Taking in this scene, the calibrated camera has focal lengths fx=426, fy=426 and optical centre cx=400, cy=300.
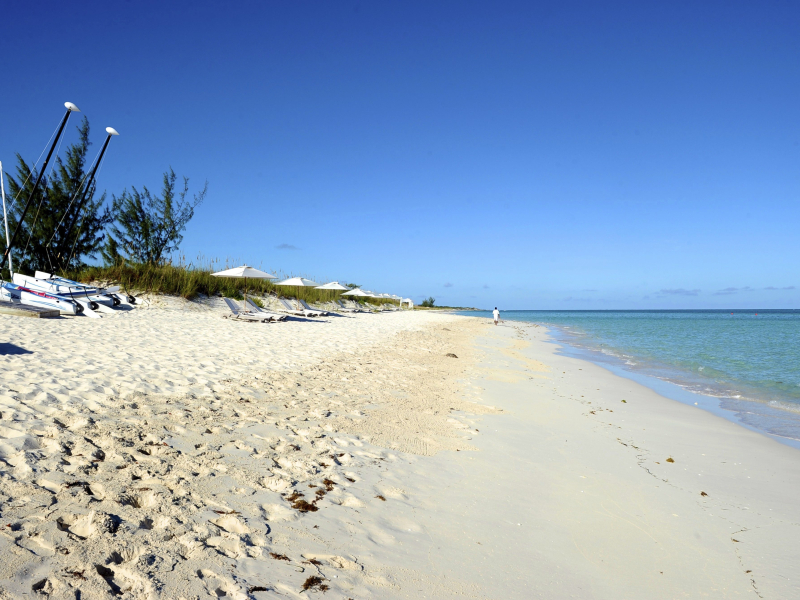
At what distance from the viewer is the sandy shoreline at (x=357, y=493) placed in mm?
2006

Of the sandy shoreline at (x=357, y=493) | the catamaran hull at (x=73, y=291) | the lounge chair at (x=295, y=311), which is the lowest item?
the sandy shoreline at (x=357, y=493)

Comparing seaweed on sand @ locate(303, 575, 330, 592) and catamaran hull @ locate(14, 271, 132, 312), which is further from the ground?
catamaran hull @ locate(14, 271, 132, 312)

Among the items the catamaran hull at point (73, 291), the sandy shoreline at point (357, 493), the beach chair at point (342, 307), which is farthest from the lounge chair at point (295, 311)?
the sandy shoreline at point (357, 493)

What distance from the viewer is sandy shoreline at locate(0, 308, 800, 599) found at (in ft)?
6.58

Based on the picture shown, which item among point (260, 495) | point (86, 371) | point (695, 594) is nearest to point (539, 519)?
point (695, 594)

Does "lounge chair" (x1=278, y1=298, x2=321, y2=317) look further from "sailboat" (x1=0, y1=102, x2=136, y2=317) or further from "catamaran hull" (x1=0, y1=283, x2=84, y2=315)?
"catamaran hull" (x1=0, y1=283, x2=84, y2=315)

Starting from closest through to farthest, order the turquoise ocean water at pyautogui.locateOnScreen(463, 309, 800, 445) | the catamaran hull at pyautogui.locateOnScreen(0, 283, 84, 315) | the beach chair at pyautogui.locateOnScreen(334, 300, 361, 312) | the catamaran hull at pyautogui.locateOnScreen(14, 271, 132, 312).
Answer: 1. the turquoise ocean water at pyautogui.locateOnScreen(463, 309, 800, 445)
2. the catamaran hull at pyautogui.locateOnScreen(0, 283, 84, 315)
3. the catamaran hull at pyautogui.locateOnScreen(14, 271, 132, 312)
4. the beach chair at pyautogui.locateOnScreen(334, 300, 361, 312)

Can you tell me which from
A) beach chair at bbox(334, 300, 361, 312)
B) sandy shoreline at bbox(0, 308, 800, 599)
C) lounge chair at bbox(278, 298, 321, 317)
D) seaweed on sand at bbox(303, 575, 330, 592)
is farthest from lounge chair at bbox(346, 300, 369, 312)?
seaweed on sand at bbox(303, 575, 330, 592)

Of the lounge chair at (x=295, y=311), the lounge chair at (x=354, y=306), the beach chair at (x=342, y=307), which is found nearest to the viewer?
the lounge chair at (x=295, y=311)

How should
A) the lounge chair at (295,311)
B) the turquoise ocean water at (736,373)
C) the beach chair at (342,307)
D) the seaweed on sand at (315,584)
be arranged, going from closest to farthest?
1. the seaweed on sand at (315,584)
2. the turquoise ocean water at (736,373)
3. the lounge chair at (295,311)
4. the beach chair at (342,307)

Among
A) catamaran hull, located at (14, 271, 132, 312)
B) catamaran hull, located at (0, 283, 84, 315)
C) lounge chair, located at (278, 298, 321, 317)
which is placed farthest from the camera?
lounge chair, located at (278, 298, 321, 317)

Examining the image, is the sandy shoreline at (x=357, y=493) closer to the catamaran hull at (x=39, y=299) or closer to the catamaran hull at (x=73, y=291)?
the catamaran hull at (x=39, y=299)

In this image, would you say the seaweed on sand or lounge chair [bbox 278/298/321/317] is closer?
the seaweed on sand

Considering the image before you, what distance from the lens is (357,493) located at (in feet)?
9.56
